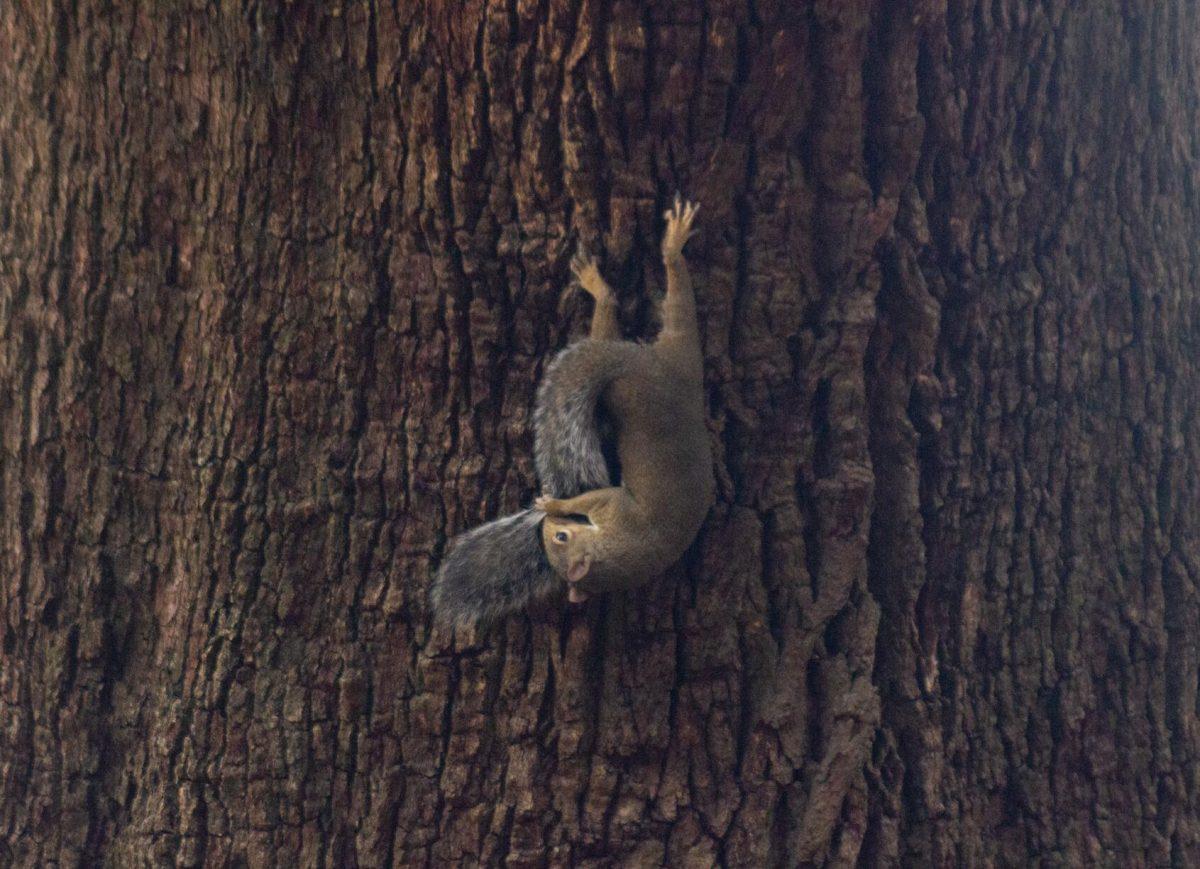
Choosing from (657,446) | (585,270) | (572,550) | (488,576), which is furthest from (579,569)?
(585,270)

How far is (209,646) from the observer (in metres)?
2.37

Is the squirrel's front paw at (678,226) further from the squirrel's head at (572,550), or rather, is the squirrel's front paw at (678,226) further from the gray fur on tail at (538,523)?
the squirrel's head at (572,550)

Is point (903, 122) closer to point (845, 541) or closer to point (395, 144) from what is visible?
point (845, 541)

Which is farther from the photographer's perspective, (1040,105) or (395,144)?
(1040,105)

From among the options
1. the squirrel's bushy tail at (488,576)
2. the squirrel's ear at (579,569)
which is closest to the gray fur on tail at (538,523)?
the squirrel's bushy tail at (488,576)

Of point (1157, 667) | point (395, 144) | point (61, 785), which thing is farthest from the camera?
point (1157, 667)

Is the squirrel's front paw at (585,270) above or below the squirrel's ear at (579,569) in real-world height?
above

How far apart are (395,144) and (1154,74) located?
1.95m

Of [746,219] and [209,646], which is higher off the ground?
[746,219]

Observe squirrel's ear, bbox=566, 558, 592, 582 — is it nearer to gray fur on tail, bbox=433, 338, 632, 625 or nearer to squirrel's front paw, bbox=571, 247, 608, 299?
gray fur on tail, bbox=433, 338, 632, 625

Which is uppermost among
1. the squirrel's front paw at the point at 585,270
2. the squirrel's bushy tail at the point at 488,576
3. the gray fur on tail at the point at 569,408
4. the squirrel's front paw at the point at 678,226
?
the squirrel's front paw at the point at 678,226

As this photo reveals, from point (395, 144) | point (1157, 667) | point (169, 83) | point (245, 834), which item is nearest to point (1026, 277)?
point (1157, 667)

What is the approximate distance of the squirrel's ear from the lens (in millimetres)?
2316

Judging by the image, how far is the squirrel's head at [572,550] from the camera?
2.32 metres
